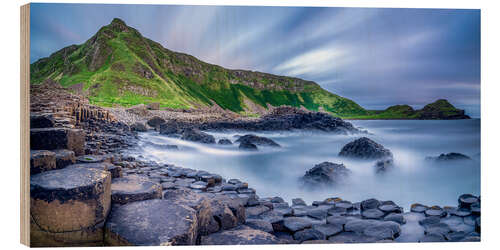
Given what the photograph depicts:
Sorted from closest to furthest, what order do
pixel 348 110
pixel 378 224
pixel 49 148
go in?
1. pixel 49 148
2. pixel 378 224
3. pixel 348 110

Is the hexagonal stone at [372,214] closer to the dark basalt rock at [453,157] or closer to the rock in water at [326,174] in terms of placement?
the rock in water at [326,174]

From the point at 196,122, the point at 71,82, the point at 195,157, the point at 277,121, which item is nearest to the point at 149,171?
the point at 195,157

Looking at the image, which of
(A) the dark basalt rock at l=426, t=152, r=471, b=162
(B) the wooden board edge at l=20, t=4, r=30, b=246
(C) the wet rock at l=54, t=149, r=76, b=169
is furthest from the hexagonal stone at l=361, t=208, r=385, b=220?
(B) the wooden board edge at l=20, t=4, r=30, b=246

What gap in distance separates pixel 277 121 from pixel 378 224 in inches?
70.3

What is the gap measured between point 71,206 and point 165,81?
2.43 m

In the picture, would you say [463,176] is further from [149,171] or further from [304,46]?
[149,171]

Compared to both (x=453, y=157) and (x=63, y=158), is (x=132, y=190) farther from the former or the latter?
(x=453, y=157)

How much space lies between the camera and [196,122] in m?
4.28

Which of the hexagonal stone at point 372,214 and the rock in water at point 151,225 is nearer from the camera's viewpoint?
the rock in water at point 151,225

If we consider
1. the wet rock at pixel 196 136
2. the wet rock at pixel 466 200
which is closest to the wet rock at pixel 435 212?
the wet rock at pixel 466 200

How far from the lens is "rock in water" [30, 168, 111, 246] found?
225 cm

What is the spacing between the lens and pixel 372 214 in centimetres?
356

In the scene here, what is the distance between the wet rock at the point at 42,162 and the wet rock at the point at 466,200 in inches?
181

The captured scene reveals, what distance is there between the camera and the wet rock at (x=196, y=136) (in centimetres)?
412
